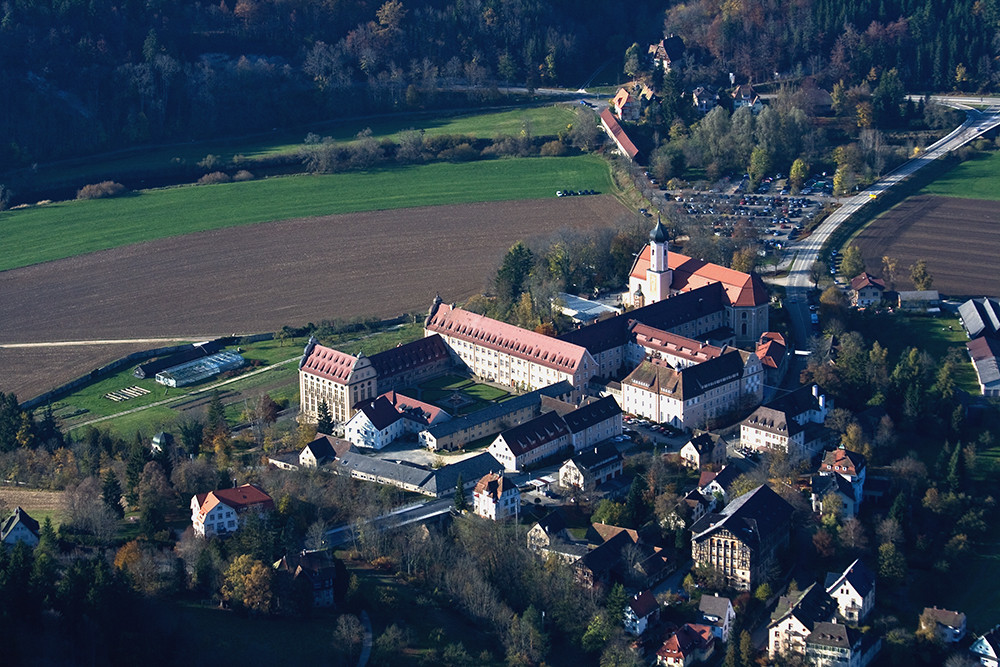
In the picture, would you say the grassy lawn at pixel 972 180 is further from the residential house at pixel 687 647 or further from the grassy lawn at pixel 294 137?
the residential house at pixel 687 647

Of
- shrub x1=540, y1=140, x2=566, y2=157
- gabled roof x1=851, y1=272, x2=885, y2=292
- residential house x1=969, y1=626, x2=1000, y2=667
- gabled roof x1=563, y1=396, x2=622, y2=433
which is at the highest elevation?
shrub x1=540, y1=140, x2=566, y2=157

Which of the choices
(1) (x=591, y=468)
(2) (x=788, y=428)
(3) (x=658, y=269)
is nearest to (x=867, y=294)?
(3) (x=658, y=269)

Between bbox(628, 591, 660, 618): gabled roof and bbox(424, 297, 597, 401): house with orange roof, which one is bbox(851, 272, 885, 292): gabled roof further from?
bbox(628, 591, 660, 618): gabled roof

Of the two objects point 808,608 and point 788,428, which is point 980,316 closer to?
point 788,428

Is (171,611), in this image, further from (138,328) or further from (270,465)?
(138,328)

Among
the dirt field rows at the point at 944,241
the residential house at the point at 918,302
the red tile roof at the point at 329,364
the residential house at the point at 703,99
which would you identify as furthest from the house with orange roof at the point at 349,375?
the residential house at the point at 703,99

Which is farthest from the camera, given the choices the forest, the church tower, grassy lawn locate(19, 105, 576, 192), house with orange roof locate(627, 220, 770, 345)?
the forest

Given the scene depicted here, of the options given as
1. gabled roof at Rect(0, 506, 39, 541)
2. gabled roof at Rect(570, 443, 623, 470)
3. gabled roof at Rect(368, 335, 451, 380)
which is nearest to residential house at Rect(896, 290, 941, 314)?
gabled roof at Rect(368, 335, 451, 380)
